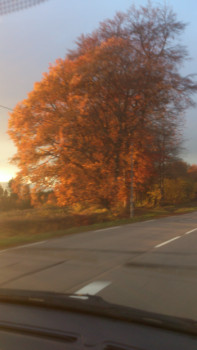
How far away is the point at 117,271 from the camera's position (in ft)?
21.0

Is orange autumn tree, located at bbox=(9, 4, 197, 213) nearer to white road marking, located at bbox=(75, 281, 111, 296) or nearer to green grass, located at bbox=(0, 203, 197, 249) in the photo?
green grass, located at bbox=(0, 203, 197, 249)

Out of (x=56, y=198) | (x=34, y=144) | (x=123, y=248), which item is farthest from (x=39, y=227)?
(x=123, y=248)

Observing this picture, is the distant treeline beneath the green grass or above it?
above

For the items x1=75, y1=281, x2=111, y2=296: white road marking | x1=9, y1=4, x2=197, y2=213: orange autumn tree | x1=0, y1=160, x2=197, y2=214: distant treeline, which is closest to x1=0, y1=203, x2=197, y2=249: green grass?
x1=9, y1=4, x2=197, y2=213: orange autumn tree

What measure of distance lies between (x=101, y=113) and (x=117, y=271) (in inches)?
711

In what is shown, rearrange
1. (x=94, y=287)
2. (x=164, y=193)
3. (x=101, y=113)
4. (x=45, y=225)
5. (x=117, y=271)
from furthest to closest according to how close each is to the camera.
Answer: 1. (x=164, y=193)
2. (x=101, y=113)
3. (x=45, y=225)
4. (x=117, y=271)
5. (x=94, y=287)

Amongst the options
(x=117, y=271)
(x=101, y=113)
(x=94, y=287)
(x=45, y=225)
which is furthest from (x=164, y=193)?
(x=94, y=287)

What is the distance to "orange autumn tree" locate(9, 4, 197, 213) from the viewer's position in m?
21.5

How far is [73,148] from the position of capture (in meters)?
21.5

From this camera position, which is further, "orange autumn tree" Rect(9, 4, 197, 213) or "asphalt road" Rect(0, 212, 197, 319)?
"orange autumn tree" Rect(9, 4, 197, 213)

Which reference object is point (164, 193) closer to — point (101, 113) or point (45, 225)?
point (101, 113)

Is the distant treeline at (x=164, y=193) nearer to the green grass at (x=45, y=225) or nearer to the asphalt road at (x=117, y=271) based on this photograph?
the green grass at (x=45, y=225)

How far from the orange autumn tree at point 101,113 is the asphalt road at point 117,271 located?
11829 mm

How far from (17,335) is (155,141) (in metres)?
23.3
